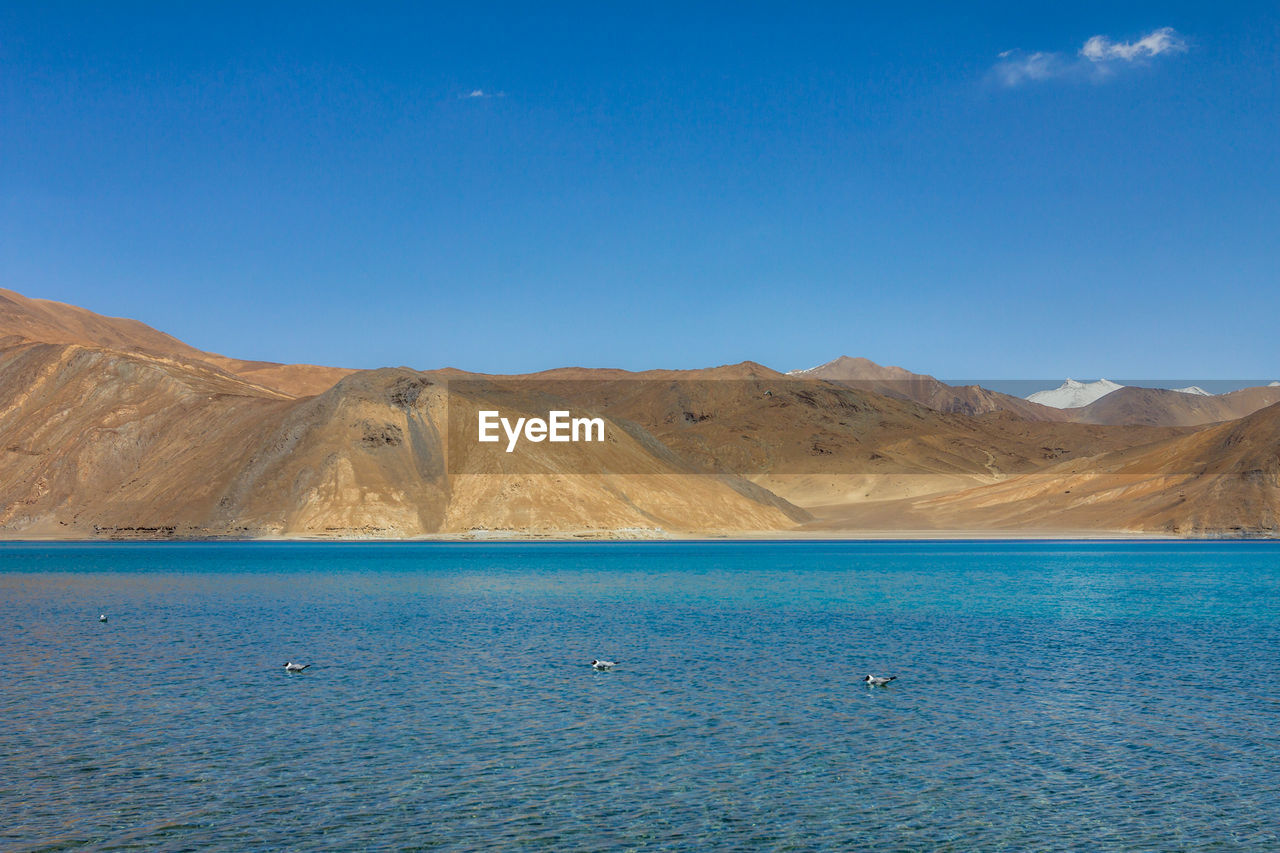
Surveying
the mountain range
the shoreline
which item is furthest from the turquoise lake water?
the mountain range

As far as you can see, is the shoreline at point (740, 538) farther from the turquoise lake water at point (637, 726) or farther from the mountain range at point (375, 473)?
the turquoise lake water at point (637, 726)

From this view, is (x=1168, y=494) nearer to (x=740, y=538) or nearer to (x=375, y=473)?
(x=740, y=538)

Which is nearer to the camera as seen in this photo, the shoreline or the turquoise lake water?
the turquoise lake water

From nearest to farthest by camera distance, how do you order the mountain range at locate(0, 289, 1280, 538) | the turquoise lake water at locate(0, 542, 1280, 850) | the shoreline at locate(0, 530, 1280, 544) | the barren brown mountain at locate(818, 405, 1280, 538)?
the turquoise lake water at locate(0, 542, 1280, 850) → the shoreline at locate(0, 530, 1280, 544) → the mountain range at locate(0, 289, 1280, 538) → the barren brown mountain at locate(818, 405, 1280, 538)

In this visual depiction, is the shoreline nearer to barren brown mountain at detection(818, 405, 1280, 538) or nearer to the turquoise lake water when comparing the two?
barren brown mountain at detection(818, 405, 1280, 538)

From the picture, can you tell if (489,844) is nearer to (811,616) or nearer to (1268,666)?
(1268,666)

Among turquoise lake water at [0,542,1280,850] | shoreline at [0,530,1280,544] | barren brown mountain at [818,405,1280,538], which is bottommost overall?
turquoise lake water at [0,542,1280,850]

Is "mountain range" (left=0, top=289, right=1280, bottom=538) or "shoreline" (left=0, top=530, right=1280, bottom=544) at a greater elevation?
"mountain range" (left=0, top=289, right=1280, bottom=538)

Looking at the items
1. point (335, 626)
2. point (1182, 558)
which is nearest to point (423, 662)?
point (335, 626)

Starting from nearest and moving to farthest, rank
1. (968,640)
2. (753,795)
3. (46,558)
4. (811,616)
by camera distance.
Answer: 1. (753,795)
2. (968,640)
3. (811,616)
4. (46,558)
